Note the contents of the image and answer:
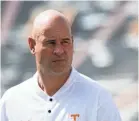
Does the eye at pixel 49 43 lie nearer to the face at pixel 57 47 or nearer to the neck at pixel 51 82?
the face at pixel 57 47

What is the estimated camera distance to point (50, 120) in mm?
2199

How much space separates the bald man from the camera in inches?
83.3

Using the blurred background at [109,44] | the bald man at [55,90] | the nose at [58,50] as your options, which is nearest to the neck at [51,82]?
the bald man at [55,90]

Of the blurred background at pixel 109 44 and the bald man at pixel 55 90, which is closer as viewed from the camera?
the bald man at pixel 55 90

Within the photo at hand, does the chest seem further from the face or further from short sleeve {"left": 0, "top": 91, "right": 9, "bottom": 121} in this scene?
the face

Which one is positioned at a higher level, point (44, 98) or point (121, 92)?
point (44, 98)

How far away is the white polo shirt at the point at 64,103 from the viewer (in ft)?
7.06

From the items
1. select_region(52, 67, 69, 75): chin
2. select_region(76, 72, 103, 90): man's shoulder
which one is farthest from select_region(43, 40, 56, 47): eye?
select_region(76, 72, 103, 90): man's shoulder

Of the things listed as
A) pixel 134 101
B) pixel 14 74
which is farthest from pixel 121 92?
pixel 14 74

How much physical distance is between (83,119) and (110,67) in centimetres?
230

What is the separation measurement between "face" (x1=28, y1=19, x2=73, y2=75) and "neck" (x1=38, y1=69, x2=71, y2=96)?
72mm

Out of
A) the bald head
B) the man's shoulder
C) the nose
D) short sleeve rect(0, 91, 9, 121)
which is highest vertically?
the bald head

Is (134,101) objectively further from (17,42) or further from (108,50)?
(17,42)

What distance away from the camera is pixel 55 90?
7.41 ft
